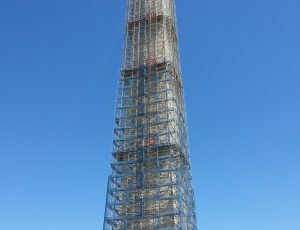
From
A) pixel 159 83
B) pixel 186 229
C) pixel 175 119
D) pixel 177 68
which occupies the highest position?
pixel 177 68

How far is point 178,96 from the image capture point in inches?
3381

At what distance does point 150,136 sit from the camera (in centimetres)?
7681

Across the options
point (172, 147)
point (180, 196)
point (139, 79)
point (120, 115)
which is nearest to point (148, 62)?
point (139, 79)

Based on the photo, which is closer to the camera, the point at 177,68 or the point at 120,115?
the point at 120,115

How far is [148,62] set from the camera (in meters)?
85.1

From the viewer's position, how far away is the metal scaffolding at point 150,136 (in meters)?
70.1

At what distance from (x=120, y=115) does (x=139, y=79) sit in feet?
27.2

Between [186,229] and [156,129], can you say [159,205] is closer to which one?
[186,229]

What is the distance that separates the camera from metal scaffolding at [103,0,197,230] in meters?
70.1

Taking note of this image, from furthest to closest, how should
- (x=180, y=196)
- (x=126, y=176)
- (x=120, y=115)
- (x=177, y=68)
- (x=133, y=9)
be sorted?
(x=133, y=9), (x=177, y=68), (x=120, y=115), (x=126, y=176), (x=180, y=196)

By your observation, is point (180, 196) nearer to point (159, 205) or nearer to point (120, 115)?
point (159, 205)

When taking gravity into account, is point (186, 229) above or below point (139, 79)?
below

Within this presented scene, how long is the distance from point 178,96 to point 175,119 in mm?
8989

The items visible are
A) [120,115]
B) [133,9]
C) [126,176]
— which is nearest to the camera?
[126,176]
